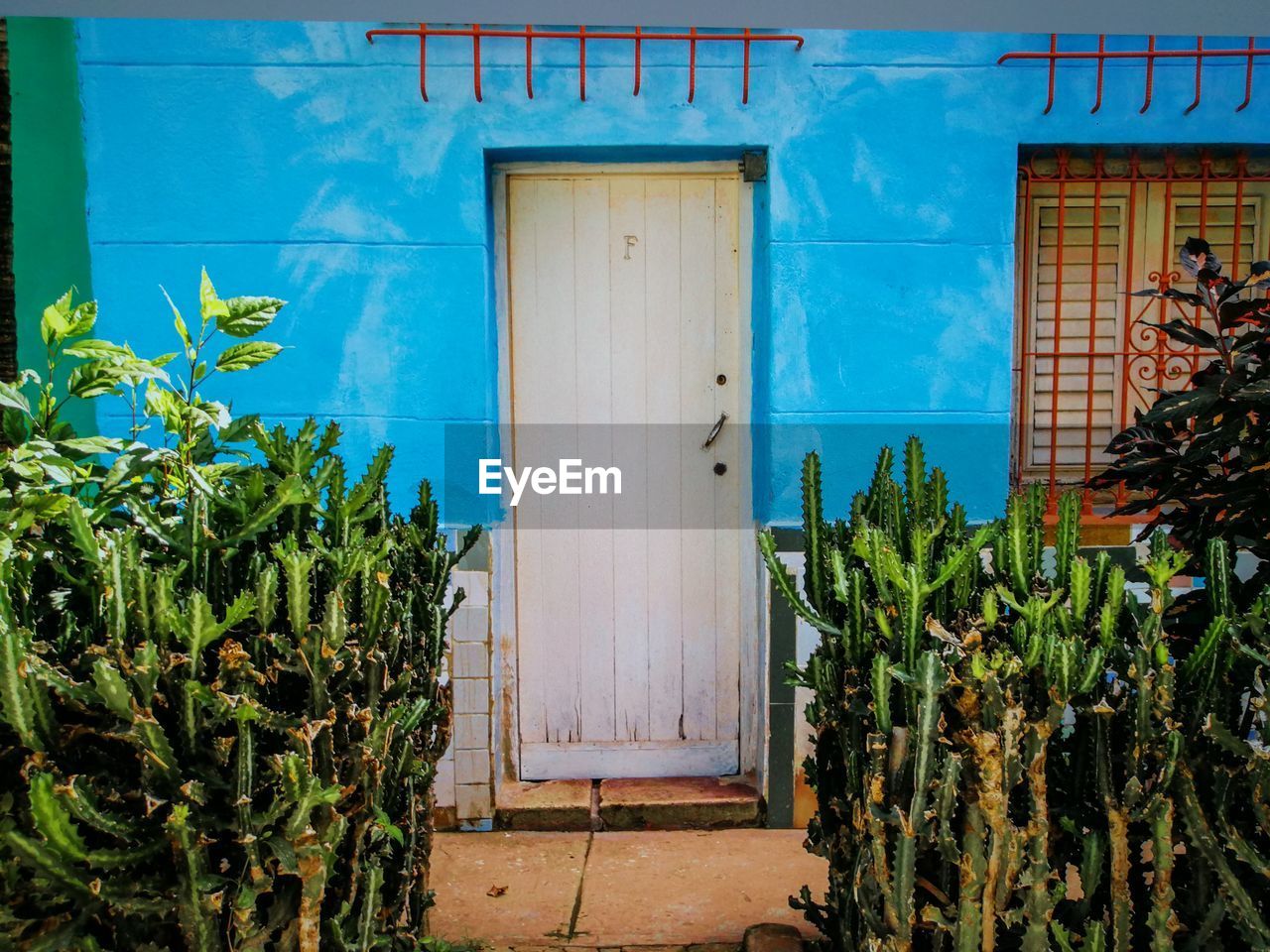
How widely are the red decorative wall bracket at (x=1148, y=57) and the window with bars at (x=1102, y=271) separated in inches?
9.5

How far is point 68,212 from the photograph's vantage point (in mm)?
4074

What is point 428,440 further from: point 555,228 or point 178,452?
point 178,452

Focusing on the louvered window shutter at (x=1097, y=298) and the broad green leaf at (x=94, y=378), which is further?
the louvered window shutter at (x=1097, y=298)

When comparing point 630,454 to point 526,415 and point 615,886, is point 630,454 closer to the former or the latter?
point 526,415

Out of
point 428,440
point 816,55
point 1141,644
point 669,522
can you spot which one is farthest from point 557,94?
point 1141,644

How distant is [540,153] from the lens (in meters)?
4.19

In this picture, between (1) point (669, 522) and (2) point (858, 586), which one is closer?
(2) point (858, 586)

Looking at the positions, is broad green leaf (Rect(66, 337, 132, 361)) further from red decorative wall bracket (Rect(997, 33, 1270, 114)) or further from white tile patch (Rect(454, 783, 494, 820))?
red decorative wall bracket (Rect(997, 33, 1270, 114))

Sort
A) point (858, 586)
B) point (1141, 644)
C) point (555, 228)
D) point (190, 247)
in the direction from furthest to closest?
point (555, 228), point (190, 247), point (858, 586), point (1141, 644)

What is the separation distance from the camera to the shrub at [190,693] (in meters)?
1.96

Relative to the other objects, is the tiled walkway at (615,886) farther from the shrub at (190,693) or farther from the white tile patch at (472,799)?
the shrub at (190,693)

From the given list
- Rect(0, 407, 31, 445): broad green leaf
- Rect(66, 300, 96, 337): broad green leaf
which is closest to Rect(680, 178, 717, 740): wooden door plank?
Rect(66, 300, 96, 337): broad green leaf

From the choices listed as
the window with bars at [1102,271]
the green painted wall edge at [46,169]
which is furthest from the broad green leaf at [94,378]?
the window with bars at [1102,271]

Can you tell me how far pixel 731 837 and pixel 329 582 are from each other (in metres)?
2.64
